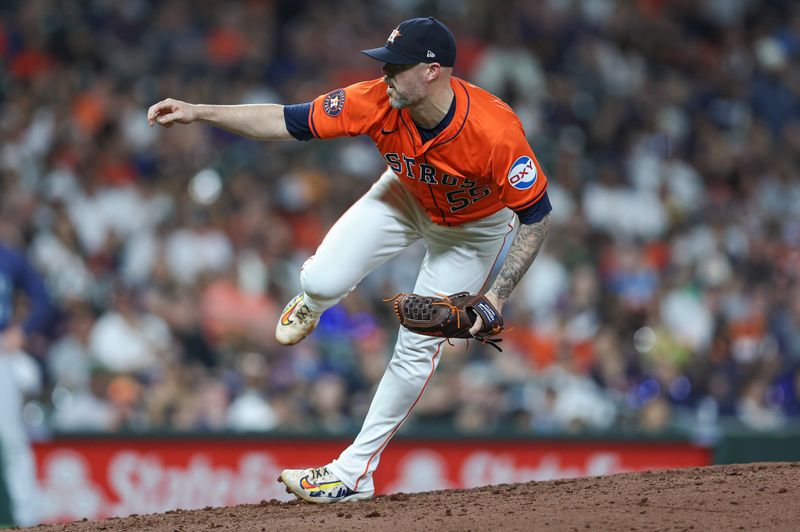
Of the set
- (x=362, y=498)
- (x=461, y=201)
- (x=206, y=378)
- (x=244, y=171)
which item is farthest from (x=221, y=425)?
(x=461, y=201)

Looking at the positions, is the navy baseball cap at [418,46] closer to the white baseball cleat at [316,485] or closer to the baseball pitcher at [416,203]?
the baseball pitcher at [416,203]

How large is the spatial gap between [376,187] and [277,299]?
14.6 ft

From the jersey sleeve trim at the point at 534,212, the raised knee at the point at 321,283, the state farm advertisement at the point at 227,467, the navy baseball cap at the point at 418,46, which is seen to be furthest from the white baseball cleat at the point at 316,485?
the state farm advertisement at the point at 227,467

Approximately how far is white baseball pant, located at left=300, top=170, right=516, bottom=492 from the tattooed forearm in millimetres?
413

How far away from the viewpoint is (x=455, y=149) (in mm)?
5176

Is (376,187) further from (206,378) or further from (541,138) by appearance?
(541,138)

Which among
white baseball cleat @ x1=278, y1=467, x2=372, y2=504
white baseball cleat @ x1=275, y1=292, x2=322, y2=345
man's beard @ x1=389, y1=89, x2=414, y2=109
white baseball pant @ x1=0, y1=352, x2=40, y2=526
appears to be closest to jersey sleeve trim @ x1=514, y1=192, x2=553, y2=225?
man's beard @ x1=389, y1=89, x2=414, y2=109

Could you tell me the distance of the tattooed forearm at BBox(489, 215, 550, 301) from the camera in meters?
5.16

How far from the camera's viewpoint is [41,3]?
1191 centimetres

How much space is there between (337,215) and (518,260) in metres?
5.97

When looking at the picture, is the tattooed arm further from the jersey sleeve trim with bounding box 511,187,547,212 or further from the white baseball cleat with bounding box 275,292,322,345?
the white baseball cleat with bounding box 275,292,322,345

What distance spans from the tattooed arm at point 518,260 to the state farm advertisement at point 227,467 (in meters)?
4.04

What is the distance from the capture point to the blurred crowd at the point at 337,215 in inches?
372

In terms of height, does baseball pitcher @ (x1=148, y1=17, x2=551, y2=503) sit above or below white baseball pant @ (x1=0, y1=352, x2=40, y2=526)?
above
